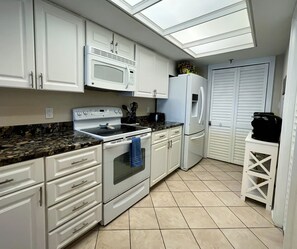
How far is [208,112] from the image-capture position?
367 centimetres

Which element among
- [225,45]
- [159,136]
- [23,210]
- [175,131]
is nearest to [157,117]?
[175,131]

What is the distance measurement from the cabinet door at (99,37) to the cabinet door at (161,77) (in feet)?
3.11

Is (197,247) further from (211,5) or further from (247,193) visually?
(211,5)

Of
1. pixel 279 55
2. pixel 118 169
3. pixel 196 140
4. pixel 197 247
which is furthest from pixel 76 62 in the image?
pixel 279 55

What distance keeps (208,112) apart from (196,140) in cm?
83

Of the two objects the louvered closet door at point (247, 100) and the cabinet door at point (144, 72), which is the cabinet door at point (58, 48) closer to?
the cabinet door at point (144, 72)

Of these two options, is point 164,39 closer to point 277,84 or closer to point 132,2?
point 132,2

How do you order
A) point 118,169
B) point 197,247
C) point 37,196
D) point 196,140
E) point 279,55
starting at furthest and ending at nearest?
1. point 196,140
2. point 279,55
3. point 118,169
4. point 197,247
5. point 37,196

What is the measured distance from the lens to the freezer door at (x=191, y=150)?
3.00 meters

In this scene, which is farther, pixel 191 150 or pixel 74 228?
pixel 191 150

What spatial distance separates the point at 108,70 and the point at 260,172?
221 cm

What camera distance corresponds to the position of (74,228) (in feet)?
4.67

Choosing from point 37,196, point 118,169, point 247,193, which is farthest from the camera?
point 247,193

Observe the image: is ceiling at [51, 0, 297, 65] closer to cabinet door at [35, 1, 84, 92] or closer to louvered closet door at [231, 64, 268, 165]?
cabinet door at [35, 1, 84, 92]
